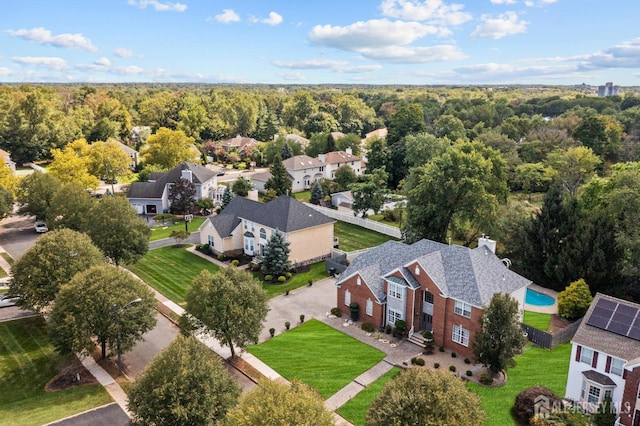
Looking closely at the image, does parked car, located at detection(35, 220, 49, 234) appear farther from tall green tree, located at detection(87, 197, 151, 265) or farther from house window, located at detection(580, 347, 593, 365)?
house window, located at detection(580, 347, 593, 365)

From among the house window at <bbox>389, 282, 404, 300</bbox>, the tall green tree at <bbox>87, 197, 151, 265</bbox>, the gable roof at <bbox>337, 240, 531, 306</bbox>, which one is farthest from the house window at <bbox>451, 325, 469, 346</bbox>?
the tall green tree at <bbox>87, 197, 151, 265</bbox>

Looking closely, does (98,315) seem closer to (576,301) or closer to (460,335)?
(460,335)

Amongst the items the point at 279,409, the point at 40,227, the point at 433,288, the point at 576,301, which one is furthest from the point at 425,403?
the point at 40,227

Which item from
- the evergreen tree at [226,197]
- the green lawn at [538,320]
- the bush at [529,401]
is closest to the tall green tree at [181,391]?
the bush at [529,401]

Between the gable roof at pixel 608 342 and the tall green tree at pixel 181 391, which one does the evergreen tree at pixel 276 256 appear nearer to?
the tall green tree at pixel 181 391

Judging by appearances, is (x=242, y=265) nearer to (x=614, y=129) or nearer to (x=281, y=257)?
(x=281, y=257)
